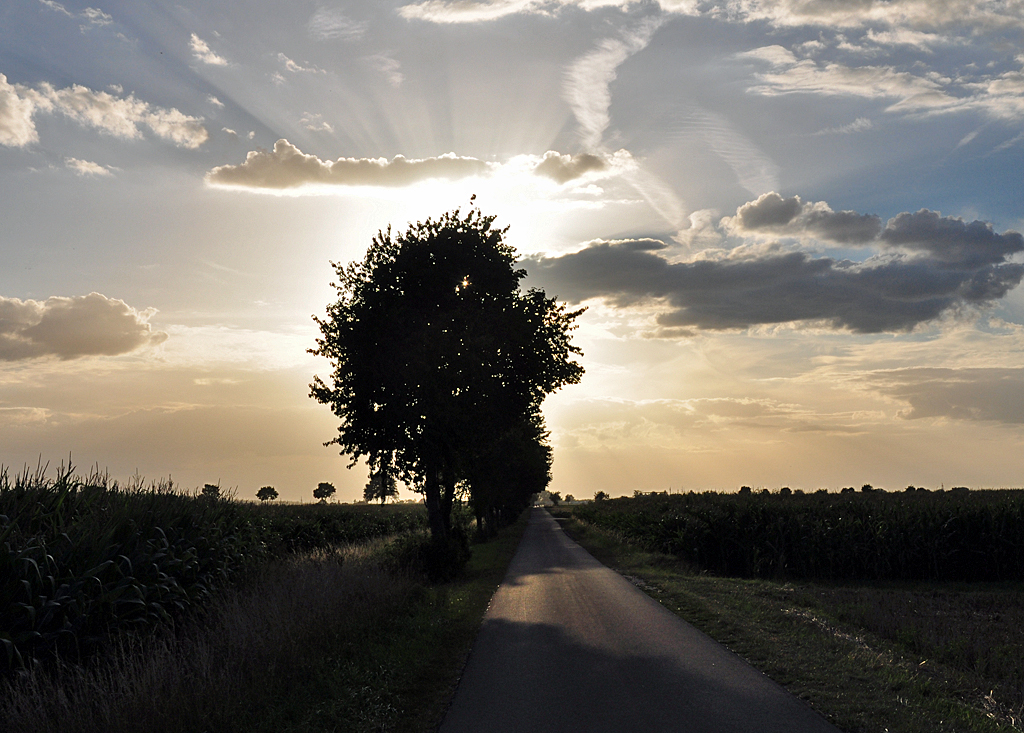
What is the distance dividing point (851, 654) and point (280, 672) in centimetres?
868

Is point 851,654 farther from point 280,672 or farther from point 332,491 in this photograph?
point 332,491

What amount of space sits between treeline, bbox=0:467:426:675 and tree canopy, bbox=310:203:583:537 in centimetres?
875

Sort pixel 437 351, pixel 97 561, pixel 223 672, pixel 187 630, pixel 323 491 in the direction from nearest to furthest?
pixel 223 672 < pixel 97 561 < pixel 187 630 < pixel 437 351 < pixel 323 491

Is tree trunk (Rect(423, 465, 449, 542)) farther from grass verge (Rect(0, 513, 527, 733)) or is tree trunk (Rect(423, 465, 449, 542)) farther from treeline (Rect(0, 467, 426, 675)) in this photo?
grass verge (Rect(0, 513, 527, 733))

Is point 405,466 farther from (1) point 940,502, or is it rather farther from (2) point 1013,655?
(1) point 940,502

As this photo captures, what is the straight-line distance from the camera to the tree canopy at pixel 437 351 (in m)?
24.7

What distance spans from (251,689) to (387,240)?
886 inches

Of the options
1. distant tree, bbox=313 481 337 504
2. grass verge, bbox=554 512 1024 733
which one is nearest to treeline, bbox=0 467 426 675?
grass verge, bbox=554 512 1024 733

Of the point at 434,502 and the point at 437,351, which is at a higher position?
the point at 437,351

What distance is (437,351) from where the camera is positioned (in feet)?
80.1

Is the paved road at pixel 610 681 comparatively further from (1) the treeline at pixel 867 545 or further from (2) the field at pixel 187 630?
(1) the treeline at pixel 867 545

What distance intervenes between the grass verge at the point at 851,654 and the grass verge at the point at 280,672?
478cm

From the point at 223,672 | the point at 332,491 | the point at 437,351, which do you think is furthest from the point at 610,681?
the point at 332,491

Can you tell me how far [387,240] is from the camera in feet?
95.1
